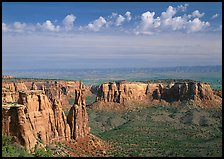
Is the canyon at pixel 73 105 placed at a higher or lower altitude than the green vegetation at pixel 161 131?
higher

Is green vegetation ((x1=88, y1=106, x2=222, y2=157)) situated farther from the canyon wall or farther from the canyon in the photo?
the canyon wall

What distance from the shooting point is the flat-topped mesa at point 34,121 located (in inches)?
1447

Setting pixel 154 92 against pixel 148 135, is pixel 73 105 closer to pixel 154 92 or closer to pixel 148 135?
pixel 148 135

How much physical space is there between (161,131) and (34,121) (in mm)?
31088

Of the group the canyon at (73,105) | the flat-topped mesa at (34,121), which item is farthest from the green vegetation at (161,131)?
the flat-topped mesa at (34,121)

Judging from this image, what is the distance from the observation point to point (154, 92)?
96188 millimetres

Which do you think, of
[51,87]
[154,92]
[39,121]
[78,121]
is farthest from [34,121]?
[51,87]

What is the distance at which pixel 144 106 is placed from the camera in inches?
3659

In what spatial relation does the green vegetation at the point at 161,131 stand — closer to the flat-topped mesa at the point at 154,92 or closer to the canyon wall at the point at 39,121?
the flat-topped mesa at the point at 154,92

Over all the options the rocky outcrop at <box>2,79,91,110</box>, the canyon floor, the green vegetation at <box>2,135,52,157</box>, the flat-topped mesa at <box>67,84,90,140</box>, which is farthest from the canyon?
the canyon floor

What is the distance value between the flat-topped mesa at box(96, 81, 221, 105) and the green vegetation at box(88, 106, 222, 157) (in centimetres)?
424

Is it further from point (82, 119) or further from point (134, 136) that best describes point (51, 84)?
point (82, 119)

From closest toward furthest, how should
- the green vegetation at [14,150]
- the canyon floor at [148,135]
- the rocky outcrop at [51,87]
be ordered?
the green vegetation at [14,150] → the canyon floor at [148,135] → the rocky outcrop at [51,87]

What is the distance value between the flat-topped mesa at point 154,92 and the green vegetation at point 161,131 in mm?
4242
